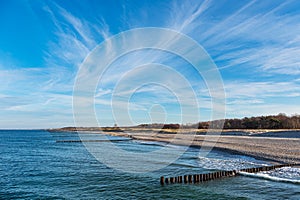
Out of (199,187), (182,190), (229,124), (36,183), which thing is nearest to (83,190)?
(36,183)

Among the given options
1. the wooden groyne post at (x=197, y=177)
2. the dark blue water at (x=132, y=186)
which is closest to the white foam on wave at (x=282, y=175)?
the dark blue water at (x=132, y=186)

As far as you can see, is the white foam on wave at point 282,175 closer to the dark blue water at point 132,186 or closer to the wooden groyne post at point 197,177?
the dark blue water at point 132,186

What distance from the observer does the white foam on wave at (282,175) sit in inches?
818

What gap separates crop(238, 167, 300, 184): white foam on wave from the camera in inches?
818

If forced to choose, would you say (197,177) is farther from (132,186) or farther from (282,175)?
(282,175)

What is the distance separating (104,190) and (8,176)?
11.8 m

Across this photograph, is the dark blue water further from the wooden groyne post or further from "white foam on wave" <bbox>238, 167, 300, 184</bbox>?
the wooden groyne post

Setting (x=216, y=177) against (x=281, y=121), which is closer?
(x=216, y=177)

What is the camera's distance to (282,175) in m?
22.5

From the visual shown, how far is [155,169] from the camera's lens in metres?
27.6

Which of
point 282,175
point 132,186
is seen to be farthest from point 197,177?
point 282,175

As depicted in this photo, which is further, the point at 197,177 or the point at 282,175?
the point at 282,175

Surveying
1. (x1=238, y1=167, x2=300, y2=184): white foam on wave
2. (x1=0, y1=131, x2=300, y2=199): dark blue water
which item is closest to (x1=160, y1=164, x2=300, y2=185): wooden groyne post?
(x1=0, y1=131, x2=300, y2=199): dark blue water

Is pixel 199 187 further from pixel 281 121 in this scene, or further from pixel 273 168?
pixel 281 121
